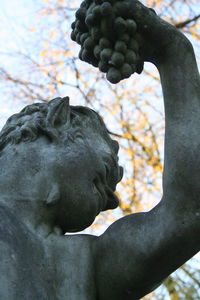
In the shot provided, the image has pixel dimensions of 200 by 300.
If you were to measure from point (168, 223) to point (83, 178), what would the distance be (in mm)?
272

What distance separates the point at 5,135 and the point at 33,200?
24 centimetres

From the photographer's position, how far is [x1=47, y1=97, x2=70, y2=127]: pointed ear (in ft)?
5.67

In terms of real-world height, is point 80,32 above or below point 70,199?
above

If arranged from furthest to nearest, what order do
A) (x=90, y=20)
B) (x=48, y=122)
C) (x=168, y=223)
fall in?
(x=48, y=122) < (x=90, y=20) < (x=168, y=223)

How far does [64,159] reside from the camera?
1.64 meters

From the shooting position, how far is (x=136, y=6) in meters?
1.62

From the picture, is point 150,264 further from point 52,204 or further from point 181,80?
point 181,80

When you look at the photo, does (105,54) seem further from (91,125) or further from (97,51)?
(91,125)

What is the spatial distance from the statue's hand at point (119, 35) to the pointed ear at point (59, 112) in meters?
0.16

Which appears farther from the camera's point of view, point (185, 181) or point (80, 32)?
point (80, 32)

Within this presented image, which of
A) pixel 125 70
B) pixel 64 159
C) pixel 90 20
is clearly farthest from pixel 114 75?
pixel 64 159

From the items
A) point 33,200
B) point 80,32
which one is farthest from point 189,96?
point 33,200

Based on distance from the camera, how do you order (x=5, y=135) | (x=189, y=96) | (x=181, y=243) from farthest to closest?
(x=5, y=135)
(x=189, y=96)
(x=181, y=243)

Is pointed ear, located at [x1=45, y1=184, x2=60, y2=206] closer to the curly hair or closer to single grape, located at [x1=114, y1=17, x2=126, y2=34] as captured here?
the curly hair
